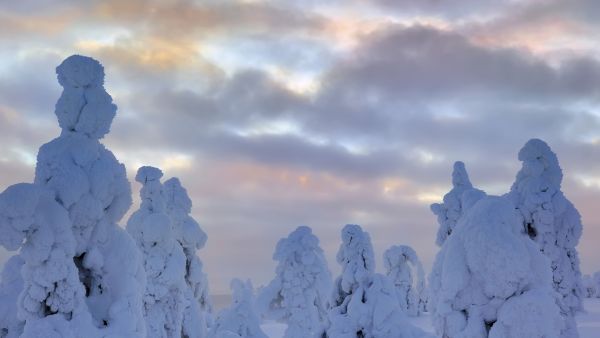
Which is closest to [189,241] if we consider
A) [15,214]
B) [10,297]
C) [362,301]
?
[362,301]

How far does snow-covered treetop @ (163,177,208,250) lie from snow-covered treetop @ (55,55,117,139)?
1427 centimetres

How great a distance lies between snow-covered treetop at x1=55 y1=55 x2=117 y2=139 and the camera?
9.45 metres

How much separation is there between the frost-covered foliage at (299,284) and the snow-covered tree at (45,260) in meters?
14.9

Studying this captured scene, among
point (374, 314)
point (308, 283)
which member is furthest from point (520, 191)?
point (308, 283)

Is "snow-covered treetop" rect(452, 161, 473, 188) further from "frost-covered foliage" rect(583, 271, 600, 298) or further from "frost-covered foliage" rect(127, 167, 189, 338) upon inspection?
"frost-covered foliage" rect(583, 271, 600, 298)

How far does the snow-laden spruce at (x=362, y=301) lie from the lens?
13.7 meters

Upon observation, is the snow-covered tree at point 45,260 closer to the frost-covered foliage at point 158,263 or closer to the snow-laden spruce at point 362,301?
the snow-laden spruce at point 362,301

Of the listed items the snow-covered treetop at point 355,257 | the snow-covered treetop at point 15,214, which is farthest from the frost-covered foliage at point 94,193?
the snow-covered treetop at point 355,257

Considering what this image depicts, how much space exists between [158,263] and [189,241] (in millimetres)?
3649

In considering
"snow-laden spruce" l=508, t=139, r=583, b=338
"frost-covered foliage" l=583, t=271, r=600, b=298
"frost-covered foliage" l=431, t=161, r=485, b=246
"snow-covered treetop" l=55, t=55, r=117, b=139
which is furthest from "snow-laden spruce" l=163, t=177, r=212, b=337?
"frost-covered foliage" l=583, t=271, r=600, b=298

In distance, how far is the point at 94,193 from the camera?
9125mm

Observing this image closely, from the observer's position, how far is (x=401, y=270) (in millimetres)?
38562

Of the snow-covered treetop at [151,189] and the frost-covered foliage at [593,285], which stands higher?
the frost-covered foliage at [593,285]

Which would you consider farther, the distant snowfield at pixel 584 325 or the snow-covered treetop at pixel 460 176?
the snow-covered treetop at pixel 460 176
